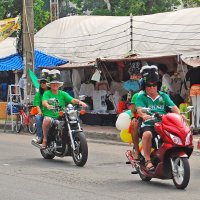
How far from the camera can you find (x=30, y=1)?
20594 mm

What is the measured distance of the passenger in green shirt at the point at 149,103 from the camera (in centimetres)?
867

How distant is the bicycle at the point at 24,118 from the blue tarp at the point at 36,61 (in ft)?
6.14

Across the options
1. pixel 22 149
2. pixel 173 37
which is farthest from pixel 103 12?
pixel 22 149

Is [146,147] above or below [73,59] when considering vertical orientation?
below

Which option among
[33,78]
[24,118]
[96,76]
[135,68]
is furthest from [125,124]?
Answer: [24,118]

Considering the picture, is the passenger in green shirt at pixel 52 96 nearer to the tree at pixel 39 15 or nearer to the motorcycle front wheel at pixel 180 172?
the motorcycle front wheel at pixel 180 172

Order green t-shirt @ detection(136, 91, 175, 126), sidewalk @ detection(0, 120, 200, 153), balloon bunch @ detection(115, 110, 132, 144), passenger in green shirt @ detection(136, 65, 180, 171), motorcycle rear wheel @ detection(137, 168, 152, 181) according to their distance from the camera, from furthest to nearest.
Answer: sidewalk @ detection(0, 120, 200, 153) → balloon bunch @ detection(115, 110, 132, 144) → motorcycle rear wheel @ detection(137, 168, 152, 181) → green t-shirt @ detection(136, 91, 175, 126) → passenger in green shirt @ detection(136, 65, 180, 171)

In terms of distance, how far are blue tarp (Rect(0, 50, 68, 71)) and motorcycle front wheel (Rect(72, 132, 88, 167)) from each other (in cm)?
1029

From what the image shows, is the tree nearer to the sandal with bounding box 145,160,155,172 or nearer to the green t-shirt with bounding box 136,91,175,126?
the green t-shirt with bounding box 136,91,175,126

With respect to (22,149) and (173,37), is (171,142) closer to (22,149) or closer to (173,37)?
(22,149)

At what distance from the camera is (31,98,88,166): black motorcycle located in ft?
36.6

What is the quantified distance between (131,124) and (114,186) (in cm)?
99

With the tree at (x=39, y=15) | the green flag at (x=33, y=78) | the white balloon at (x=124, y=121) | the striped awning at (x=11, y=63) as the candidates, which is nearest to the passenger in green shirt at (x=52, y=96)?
the white balloon at (x=124, y=121)

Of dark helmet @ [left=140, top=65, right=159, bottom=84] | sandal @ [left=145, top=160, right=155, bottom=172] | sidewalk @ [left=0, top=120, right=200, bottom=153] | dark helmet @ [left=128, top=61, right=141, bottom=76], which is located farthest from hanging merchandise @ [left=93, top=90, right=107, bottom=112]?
sandal @ [left=145, top=160, right=155, bottom=172]
